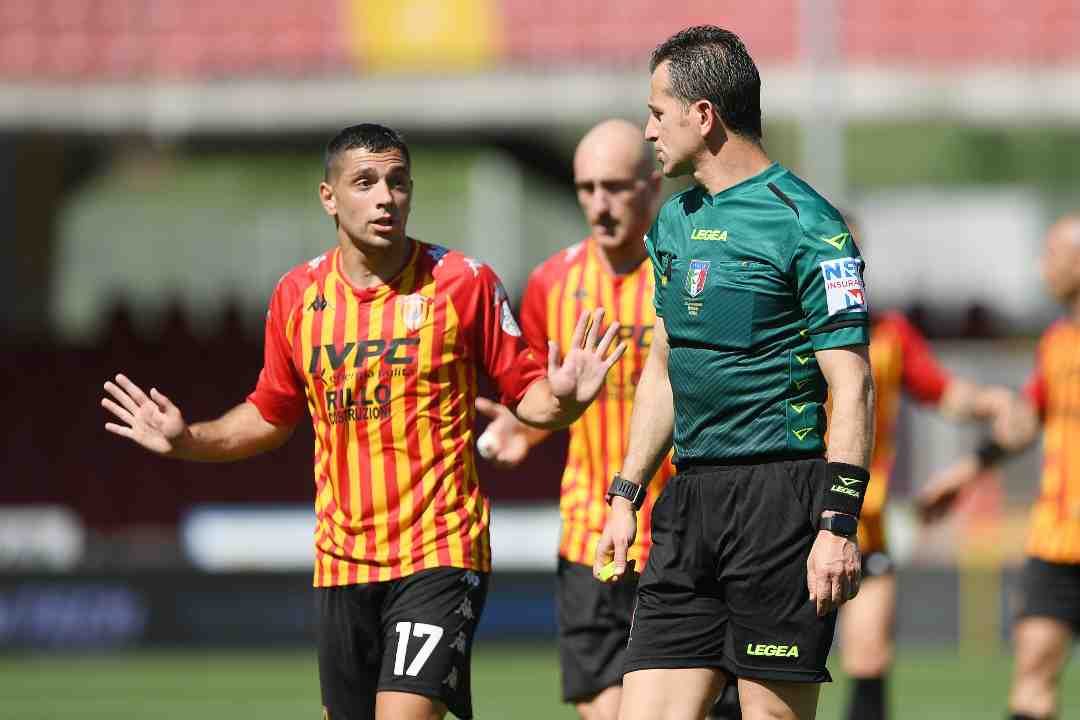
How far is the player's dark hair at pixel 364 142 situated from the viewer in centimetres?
545

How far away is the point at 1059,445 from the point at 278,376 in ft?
12.2

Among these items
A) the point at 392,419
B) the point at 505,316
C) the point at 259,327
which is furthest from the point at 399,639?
the point at 259,327

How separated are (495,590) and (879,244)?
45.2 ft

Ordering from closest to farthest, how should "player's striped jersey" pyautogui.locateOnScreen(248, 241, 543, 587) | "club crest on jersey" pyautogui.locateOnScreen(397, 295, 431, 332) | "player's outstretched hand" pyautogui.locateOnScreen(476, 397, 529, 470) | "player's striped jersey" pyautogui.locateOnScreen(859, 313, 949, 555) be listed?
"player's striped jersey" pyautogui.locateOnScreen(248, 241, 543, 587)
"club crest on jersey" pyautogui.locateOnScreen(397, 295, 431, 332)
"player's outstretched hand" pyautogui.locateOnScreen(476, 397, 529, 470)
"player's striped jersey" pyautogui.locateOnScreen(859, 313, 949, 555)

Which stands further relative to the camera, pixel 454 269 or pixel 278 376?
pixel 278 376

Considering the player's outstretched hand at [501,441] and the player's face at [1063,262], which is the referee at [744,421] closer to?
the player's outstretched hand at [501,441]

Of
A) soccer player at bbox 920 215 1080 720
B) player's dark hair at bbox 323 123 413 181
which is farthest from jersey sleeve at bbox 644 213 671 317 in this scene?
soccer player at bbox 920 215 1080 720

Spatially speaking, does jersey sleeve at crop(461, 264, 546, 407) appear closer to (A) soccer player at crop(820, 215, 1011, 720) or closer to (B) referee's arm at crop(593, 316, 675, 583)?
(B) referee's arm at crop(593, 316, 675, 583)

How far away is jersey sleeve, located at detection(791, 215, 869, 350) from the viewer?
177 inches

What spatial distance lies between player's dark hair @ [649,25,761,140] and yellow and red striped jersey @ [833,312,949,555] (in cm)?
307

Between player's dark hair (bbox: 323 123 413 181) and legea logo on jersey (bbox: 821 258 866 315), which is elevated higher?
player's dark hair (bbox: 323 123 413 181)

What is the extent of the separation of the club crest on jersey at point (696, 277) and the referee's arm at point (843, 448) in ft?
1.34

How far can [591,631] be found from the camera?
245 inches

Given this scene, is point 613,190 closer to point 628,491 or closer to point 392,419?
point 392,419
